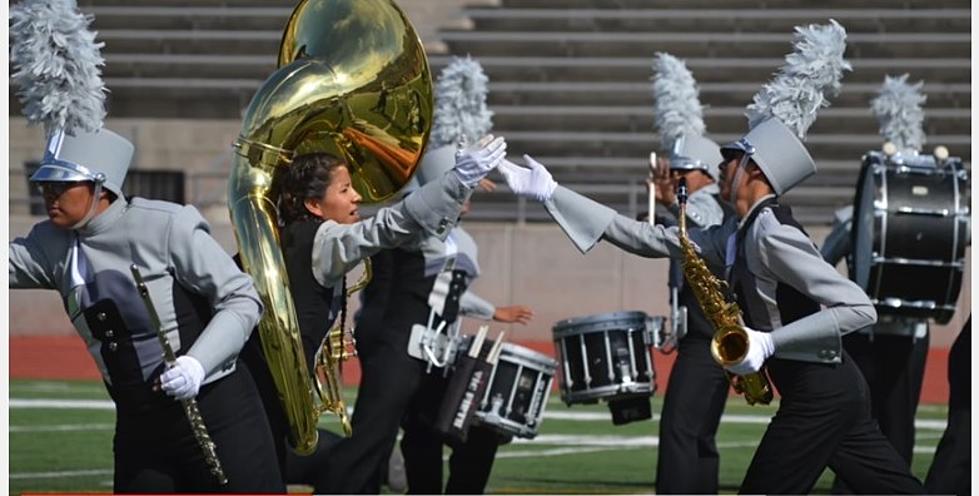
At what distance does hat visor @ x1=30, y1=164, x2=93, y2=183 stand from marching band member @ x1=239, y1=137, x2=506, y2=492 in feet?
2.18

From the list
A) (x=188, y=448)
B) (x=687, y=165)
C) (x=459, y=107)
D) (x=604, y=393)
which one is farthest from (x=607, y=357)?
(x=188, y=448)

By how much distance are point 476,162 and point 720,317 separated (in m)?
0.75

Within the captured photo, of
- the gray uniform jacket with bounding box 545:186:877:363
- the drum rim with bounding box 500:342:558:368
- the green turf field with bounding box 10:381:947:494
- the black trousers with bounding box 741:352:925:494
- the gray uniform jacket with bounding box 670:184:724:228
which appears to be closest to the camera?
the gray uniform jacket with bounding box 545:186:877:363

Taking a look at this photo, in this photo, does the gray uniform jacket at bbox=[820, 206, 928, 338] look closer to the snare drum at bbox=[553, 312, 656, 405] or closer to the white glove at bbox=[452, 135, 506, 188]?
the snare drum at bbox=[553, 312, 656, 405]

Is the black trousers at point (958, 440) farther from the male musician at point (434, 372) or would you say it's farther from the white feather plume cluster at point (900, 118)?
the white feather plume cluster at point (900, 118)

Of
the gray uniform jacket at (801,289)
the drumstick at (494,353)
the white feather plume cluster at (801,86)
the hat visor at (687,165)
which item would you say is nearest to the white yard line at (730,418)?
the hat visor at (687,165)

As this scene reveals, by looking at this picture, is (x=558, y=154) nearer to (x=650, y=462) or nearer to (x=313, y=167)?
(x=650, y=462)

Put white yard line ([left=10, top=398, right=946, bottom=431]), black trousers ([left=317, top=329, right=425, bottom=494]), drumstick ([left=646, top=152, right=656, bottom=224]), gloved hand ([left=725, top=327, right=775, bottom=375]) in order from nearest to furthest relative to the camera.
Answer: gloved hand ([left=725, top=327, right=775, bottom=375]) → black trousers ([left=317, top=329, right=425, bottom=494]) → drumstick ([left=646, top=152, right=656, bottom=224]) → white yard line ([left=10, top=398, right=946, bottom=431])

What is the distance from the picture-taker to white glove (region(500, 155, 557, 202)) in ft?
18.8

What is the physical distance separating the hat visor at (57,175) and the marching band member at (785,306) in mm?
1090

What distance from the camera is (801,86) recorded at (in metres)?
6.00

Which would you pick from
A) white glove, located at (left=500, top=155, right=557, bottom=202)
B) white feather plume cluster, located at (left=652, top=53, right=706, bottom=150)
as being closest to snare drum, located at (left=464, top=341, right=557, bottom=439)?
white feather plume cluster, located at (left=652, top=53, right=706, bottom=150)

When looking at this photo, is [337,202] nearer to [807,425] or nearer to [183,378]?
[183,378]

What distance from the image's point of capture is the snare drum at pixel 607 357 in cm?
777
